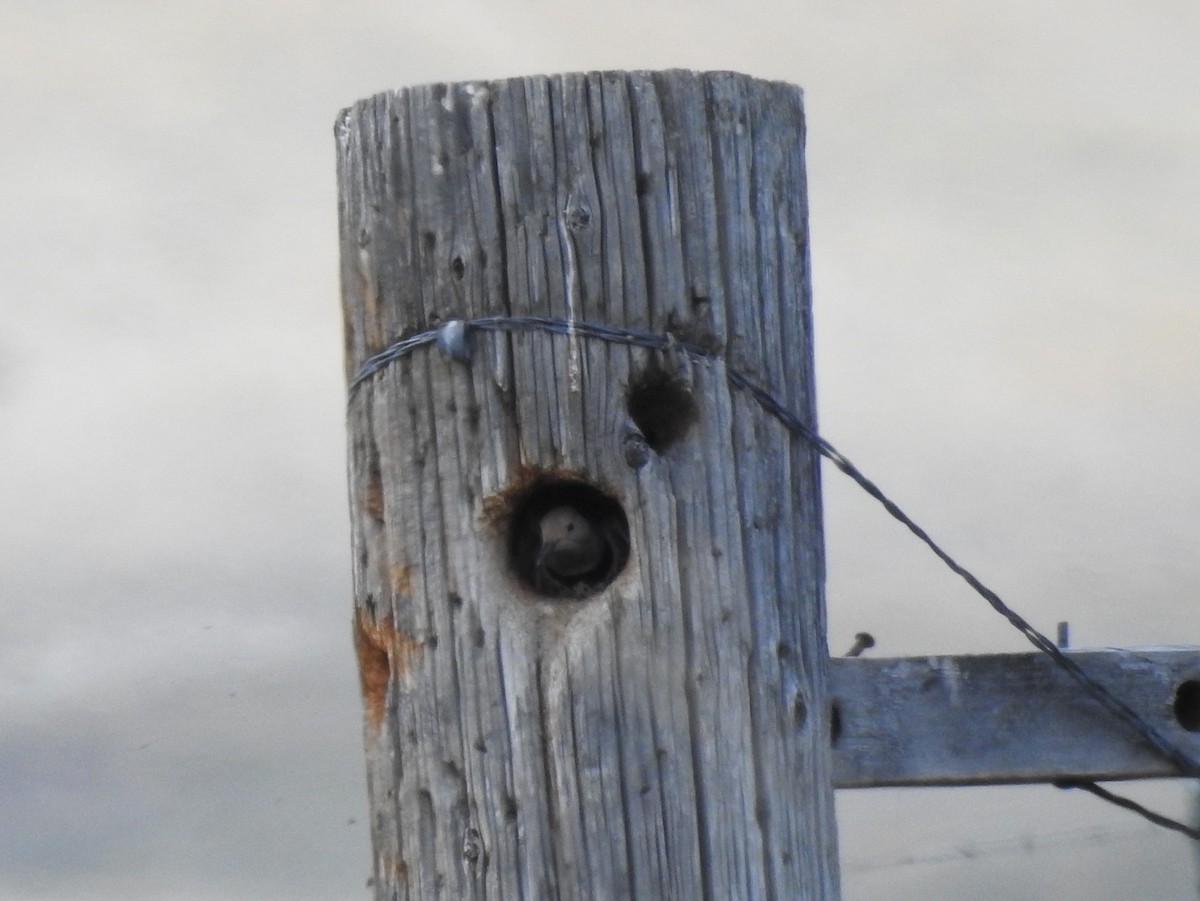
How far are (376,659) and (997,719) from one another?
1209mm

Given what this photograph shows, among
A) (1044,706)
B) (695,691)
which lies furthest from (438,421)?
(1044,706)

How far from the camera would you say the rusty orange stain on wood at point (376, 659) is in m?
3.04

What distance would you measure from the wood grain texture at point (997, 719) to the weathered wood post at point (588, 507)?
0.32 metres

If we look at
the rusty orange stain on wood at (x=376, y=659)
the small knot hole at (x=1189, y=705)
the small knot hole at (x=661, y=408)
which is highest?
the small knot hole at (x=661, y=408)

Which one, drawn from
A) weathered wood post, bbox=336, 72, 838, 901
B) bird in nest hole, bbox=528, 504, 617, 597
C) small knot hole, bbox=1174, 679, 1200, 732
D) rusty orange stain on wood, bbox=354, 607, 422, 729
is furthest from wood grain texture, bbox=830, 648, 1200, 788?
rusty orange stain on wood, bbox=354, 607, 422, 729

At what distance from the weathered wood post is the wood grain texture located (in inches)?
12.6

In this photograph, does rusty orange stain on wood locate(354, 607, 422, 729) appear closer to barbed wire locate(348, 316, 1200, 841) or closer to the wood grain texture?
barbed wire locate(348, 316, 1200, 841)

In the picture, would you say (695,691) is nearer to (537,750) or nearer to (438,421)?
(537,750)

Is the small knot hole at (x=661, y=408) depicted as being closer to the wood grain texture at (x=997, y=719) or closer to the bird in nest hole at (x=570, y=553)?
the bird in nest hole at (x=570, y=553)

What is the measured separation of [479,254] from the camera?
118 inches

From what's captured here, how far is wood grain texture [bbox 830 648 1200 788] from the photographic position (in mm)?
3410

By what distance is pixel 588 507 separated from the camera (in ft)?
9.84

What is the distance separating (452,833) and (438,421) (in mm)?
671

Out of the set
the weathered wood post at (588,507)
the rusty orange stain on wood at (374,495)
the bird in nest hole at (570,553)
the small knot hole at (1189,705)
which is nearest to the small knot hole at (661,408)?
the weathered wood post at (588,507)
